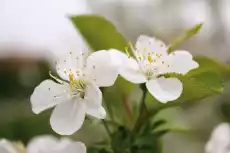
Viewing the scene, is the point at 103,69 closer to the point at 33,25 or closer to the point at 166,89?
the point at 166,89

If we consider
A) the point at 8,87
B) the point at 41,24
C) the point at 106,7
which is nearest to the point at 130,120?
the point at 8,87

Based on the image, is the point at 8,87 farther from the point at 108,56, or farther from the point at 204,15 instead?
the point at 108,56

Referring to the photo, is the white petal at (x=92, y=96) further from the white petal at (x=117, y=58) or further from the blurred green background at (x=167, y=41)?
the blurred green background at (x=167, y=41)

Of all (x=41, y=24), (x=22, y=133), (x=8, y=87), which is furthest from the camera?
(x=41, y=24)

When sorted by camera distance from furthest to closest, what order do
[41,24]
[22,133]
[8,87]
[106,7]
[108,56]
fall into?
[41,24] < [106,7] < [8,87] < [22,133] < [108,56]

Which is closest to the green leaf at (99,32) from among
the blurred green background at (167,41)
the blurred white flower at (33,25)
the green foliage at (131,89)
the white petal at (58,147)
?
the green foliage at (131,89)

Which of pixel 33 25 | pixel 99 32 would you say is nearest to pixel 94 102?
pixel 99 32
